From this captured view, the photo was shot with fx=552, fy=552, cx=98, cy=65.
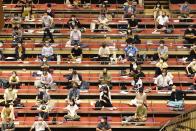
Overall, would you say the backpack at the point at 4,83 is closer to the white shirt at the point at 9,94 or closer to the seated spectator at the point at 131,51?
the white shirt at the point at 9,94

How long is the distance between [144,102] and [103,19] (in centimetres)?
640

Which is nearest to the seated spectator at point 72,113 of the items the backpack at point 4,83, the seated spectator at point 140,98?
the seated spectator at point 140,98

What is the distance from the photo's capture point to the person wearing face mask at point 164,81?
19078 millimetres

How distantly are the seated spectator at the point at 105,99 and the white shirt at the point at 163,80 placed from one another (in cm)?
200

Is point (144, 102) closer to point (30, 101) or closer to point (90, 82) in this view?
point (90, 82)

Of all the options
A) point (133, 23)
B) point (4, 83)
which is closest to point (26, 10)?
point (133, 23)

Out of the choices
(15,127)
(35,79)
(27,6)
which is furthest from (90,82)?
(27,6)

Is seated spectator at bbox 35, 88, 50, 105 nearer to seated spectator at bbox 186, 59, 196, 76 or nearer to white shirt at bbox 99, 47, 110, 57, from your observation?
white shirt at bbox 99, 47, 110, 57

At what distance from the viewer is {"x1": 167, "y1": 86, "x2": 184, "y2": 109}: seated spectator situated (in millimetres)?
18094

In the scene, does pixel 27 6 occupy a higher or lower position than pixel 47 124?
higher

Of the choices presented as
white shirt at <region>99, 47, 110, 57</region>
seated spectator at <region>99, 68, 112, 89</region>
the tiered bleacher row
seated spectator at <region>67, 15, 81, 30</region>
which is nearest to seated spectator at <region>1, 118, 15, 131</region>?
the tiered bleacher row

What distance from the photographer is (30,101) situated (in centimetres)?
1903

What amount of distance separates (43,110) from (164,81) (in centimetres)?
437

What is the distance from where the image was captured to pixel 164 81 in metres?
19.1
